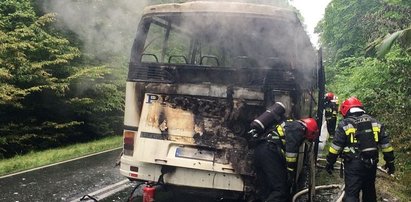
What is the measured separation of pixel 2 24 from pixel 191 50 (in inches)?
277

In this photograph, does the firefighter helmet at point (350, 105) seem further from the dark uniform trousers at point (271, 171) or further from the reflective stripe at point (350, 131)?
the dark uniform trousers at point (271, 171)

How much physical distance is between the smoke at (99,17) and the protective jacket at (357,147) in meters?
8.09

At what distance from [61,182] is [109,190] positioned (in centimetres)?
109

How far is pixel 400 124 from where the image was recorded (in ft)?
32.5

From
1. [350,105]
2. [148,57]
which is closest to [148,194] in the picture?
[148,57]

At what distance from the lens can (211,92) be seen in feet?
17.4

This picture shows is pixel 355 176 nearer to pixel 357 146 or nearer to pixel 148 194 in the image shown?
pixel 357 146

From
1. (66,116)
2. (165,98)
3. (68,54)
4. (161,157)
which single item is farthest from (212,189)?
(66,116)

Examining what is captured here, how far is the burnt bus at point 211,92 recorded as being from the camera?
16.6 ft

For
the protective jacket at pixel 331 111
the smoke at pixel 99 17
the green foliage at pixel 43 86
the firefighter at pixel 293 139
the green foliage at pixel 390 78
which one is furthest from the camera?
the smoke at pixel 99 17

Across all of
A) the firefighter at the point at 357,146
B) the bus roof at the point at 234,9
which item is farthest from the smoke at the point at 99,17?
the firefighter at the point at 357,146

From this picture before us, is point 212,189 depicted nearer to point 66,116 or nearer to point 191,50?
point 191,50

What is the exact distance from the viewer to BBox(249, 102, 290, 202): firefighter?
15.7 feet

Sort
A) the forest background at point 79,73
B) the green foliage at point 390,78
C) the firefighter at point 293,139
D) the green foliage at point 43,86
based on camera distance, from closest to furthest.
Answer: the firefighter at point 293,139 < the green foliage at point 390,78 < the forest background at point 79,73 < the green foliage at point 43,86
